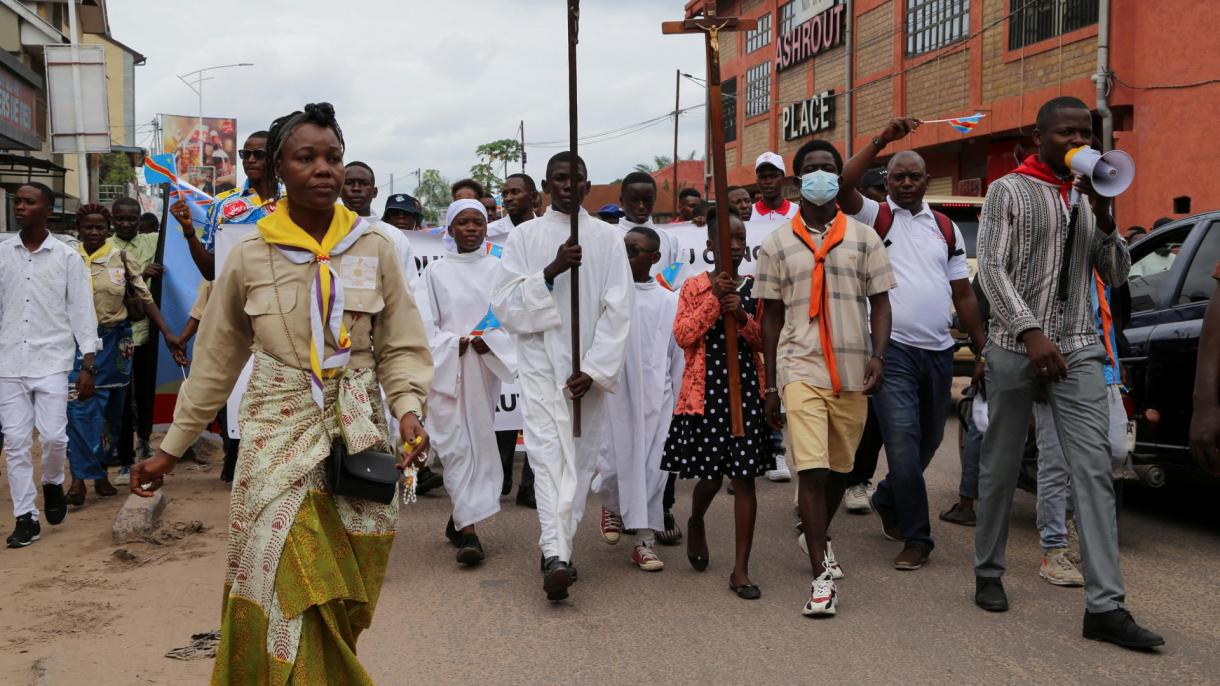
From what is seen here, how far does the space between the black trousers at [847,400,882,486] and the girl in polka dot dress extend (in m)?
0.90

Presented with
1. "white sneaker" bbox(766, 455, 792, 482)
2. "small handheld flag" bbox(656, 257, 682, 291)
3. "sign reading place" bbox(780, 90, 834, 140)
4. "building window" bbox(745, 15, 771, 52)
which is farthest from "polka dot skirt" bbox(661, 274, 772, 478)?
"building window" bbox(745, 15, 771, 52)

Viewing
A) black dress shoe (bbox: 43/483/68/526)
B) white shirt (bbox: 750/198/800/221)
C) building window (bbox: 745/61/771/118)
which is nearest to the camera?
black dress shoe (bbox: 43/483/68/526)

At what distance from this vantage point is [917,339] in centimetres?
623

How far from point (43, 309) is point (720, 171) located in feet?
14.5

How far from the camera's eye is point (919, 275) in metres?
6.32

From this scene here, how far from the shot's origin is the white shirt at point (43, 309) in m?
7.18

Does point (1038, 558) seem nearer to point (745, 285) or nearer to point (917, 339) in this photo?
point (917, 339)

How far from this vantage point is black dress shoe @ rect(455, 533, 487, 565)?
248 inches

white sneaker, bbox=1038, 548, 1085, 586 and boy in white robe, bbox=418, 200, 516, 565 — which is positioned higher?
boy in white robe, bbox=418, 200, 516, 565

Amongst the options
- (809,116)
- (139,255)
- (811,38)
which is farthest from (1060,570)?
(811,38)

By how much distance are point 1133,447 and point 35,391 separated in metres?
6.48

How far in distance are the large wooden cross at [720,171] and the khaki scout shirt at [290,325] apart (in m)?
2.23

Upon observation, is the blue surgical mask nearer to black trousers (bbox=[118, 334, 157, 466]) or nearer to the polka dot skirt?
the polka dot skirt

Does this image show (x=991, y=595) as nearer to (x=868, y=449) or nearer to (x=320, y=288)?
(x=868, y=449)
